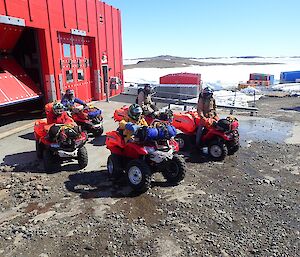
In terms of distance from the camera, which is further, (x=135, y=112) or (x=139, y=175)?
(x=135, y=112)

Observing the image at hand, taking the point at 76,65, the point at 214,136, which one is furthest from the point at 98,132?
the point at 76,65

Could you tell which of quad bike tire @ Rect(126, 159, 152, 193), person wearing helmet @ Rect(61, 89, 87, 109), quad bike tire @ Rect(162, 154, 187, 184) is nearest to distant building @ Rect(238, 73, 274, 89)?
person wearing helmet @ Rect(61, 89, 87, 109)

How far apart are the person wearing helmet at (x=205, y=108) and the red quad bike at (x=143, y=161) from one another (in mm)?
1881

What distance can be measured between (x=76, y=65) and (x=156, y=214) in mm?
10681

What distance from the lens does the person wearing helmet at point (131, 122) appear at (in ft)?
18.8

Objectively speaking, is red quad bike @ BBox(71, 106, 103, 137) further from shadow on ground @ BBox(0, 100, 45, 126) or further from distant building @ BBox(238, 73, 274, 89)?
distant building @ BBox(238, 73, 274, 89)

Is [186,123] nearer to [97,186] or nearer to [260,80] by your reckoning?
[97,186]

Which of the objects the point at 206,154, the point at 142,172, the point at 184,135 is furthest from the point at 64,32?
the point at 142,172

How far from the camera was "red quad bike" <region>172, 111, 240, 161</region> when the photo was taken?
7418 mm

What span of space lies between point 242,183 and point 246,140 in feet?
11.8

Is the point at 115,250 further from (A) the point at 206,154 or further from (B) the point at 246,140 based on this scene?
(B) the point at 246,140

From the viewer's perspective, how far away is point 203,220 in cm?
471

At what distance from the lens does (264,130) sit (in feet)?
35.7

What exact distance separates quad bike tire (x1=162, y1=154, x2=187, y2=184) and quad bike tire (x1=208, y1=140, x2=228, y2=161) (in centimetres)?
179
